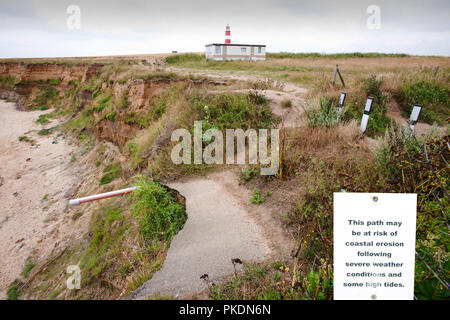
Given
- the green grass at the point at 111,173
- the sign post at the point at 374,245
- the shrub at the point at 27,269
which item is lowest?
the shrub at the point at 27,269

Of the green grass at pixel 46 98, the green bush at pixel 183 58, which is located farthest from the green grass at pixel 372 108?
the green bush at pixel 183 58

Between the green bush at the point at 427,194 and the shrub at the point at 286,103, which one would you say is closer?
the green bush at the point at 427,194

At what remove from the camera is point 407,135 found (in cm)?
457

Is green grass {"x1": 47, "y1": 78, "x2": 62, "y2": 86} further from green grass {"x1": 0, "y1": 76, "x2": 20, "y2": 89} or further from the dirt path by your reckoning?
the dirt path

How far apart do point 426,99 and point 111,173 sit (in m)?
12.8

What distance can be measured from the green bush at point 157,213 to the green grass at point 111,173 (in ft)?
18.6

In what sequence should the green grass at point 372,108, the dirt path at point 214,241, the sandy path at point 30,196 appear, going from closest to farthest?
the dirt path at point 214,241 < the green grass at point 372,108 < the sandy path at point 30,196

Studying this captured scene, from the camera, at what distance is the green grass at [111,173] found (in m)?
10.1

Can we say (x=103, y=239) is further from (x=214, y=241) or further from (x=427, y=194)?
(x=427, y=194)

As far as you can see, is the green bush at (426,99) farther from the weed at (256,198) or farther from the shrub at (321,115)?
the weed at (256,198)

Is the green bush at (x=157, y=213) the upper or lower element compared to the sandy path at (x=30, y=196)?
upper

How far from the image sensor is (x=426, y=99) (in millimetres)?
9281
